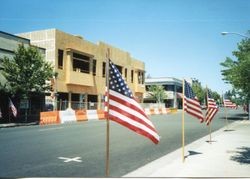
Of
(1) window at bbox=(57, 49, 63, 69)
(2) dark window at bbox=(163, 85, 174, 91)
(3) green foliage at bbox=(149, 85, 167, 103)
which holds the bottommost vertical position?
(3) green foliage at bbox=(149, 85, 167, 103)

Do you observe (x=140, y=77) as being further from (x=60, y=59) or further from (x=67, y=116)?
(x=67, y=116)

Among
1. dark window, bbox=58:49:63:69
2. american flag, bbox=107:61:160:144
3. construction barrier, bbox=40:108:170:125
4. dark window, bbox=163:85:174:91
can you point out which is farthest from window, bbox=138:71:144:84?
american flag, bbox=107:61:160:144

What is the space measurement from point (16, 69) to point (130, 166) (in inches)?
818

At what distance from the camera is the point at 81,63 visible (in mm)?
43281

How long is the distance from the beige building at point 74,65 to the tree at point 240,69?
664 inches

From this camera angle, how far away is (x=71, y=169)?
836cm

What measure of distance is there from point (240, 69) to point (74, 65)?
66.3 ft

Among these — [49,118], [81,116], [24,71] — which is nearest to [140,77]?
[81,116]

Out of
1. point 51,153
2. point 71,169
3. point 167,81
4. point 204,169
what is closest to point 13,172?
point 71,169

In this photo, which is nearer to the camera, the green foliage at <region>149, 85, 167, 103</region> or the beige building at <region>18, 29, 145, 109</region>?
the beige building at <region>18, 29, 145, 109</region>

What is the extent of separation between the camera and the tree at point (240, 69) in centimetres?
3189

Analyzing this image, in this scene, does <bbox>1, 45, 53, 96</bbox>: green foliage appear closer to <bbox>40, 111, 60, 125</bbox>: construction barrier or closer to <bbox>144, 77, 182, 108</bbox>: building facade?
<bbox>40, 111, 60, 125</bbox>: construction barrier

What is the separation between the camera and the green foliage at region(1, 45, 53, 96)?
27281 mm

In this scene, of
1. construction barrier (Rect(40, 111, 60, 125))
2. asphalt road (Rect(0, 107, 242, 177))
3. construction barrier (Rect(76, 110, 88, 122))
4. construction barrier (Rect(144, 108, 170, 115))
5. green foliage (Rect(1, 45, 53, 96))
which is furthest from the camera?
construction barrier (Rect(144, 108, 170, 115))
